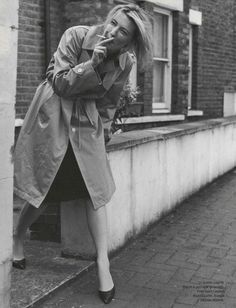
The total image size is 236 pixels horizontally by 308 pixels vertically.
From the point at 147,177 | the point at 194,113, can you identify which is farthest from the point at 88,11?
the point at 194,113

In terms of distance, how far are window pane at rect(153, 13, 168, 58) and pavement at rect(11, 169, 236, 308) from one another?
175 inches

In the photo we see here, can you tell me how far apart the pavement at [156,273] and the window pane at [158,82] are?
13.7ft

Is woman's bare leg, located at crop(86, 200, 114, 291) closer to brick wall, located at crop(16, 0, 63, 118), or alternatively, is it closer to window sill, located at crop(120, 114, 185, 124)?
brick wall, located at crop(16, 0, 63, 118)

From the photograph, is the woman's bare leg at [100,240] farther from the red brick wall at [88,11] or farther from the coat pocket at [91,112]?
the red brick wall at [88,11]

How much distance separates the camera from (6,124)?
9.54 feet

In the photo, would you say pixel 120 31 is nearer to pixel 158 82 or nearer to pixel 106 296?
pixel 106 296

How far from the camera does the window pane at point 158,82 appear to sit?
941 cm

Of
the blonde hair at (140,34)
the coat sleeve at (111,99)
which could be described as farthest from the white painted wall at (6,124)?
the coat sleeve at (111,99)

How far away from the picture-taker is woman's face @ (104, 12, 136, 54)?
3.27m

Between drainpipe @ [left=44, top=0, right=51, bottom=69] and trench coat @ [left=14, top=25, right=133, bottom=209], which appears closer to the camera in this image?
trench coat @ [left=14, top=25, right=133, bottom=209]

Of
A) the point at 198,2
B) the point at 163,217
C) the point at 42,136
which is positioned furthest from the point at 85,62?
the point at 198,2

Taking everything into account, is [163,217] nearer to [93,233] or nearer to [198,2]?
[93,233]

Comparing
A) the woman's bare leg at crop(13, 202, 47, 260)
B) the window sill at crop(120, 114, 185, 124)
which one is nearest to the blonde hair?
the woman's bare leg at crop(13, 202, 47, 260)

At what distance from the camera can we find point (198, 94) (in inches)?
417
